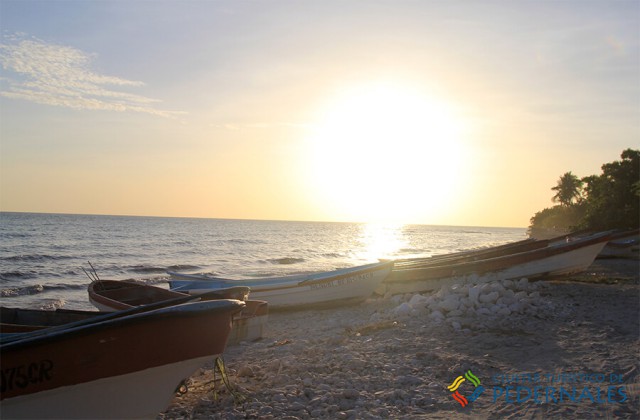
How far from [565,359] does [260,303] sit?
17.5 ft

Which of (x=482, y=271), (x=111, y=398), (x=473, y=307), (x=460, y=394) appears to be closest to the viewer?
(x=111, y=398)

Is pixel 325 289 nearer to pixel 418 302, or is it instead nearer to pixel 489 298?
pixel 418 302

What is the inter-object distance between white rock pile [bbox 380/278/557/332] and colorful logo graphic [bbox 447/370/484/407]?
2.72m

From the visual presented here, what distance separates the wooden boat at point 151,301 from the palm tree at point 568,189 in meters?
79.3

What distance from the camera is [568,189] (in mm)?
78188

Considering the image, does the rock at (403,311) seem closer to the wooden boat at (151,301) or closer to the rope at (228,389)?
the wooden boat at (151,301)

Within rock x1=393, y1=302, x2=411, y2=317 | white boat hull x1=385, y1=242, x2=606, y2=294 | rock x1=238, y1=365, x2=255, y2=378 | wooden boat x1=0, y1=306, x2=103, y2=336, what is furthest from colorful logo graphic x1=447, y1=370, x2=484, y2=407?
white boat hull x1=385, y1=242, x2=606, y2=294

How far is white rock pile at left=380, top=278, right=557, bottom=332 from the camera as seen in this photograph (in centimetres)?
990

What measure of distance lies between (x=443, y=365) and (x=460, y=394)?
112 cm

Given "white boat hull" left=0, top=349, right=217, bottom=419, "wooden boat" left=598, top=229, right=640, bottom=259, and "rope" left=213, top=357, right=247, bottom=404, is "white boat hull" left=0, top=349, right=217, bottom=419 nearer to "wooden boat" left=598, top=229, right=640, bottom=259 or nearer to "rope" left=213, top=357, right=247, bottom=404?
"rope" left=213, top=357, right=247, bottom=404

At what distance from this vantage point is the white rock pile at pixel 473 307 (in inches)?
390

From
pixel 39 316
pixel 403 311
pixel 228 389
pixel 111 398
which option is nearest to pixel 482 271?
pixel 403 311

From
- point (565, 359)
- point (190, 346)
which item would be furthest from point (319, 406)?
point (565, 359)

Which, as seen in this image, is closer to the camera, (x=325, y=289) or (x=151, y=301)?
(x=151, y=301)
